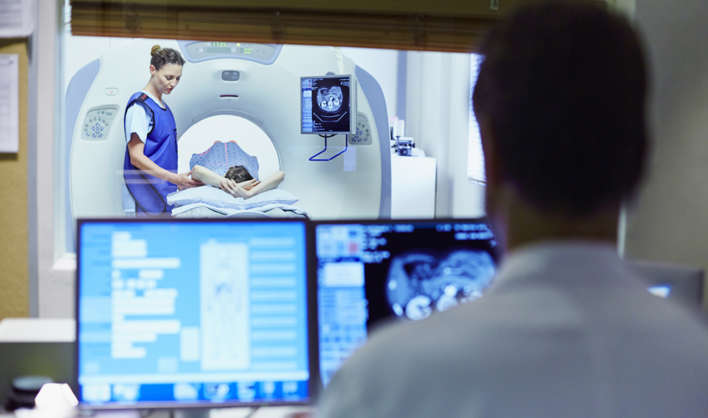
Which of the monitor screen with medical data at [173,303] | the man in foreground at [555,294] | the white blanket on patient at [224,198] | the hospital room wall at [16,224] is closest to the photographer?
the man in foreground at [555,294]

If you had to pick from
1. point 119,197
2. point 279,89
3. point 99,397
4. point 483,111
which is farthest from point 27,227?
point 483,111

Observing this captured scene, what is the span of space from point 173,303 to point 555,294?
77cm

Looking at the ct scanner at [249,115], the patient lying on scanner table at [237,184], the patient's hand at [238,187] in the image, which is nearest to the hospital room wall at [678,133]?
the ct scanner at [249,115]

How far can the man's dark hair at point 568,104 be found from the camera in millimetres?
520

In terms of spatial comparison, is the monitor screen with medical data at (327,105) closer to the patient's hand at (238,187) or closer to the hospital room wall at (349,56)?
the hospital room wall at (349,56)

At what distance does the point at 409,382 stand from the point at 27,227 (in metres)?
2.90

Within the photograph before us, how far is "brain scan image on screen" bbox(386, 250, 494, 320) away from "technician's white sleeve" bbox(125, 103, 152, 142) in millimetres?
2338

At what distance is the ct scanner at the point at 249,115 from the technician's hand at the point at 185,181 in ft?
0.61

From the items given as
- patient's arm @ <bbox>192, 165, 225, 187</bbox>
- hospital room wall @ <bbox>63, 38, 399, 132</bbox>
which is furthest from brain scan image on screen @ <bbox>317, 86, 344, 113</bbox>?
patient's arm @ <bbox>192, 165, 225, 187</bbox>

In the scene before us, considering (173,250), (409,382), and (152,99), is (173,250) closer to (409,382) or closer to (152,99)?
(409,382)

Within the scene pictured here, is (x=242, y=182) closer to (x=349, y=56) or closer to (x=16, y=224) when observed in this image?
(x=349, y=56)

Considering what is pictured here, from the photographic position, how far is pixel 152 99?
3.20m

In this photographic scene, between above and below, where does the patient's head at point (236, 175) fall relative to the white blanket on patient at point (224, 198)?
above

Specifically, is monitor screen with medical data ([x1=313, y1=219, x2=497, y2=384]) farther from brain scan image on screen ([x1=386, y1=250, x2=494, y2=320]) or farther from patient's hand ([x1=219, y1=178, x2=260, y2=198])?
patient's hand ([x1=219, y1=178, x2=260, y2=198])
